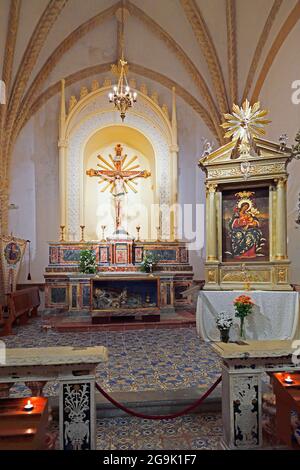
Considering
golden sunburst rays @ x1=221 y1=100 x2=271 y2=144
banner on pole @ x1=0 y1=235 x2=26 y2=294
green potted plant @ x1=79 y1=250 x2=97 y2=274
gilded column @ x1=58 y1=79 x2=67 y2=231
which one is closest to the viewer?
golden sunburst rays @ x1=221 y1=100 x2=271 y2=144

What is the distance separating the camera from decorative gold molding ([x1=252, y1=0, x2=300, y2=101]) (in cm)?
961

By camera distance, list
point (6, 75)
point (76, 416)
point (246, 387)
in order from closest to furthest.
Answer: point (76, 416) < point (246, 387) < point (6, 75)

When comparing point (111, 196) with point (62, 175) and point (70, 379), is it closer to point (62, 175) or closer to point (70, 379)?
point (62, 175)

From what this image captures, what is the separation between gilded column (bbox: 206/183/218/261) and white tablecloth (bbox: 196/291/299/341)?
90 cm

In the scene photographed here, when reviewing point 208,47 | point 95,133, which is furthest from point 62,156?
point 208,47

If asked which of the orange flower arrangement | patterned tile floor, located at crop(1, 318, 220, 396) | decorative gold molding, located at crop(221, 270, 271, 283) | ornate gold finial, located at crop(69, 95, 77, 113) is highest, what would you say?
ornate gold finial, located at crop(69, 95, 77, 113)

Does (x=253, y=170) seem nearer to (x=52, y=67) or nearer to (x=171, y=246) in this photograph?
(x=171, y=246)

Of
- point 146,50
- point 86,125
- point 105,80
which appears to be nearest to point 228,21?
point 146,50

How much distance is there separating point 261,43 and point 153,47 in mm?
3819

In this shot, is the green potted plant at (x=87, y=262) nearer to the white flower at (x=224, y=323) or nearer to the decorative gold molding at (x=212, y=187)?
the decorative gold molding at (x=212, y=187)

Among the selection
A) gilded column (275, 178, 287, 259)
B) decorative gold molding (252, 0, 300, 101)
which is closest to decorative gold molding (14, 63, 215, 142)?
decorative gold molding (252, 0, 300, 101)

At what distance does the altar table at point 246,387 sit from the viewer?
3.19 meters

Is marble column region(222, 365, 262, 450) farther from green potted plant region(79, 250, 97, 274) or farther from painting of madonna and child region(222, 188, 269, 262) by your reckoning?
green potted plant region(79, 250, 97, 274)

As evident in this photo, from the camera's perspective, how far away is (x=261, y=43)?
11117 mm
